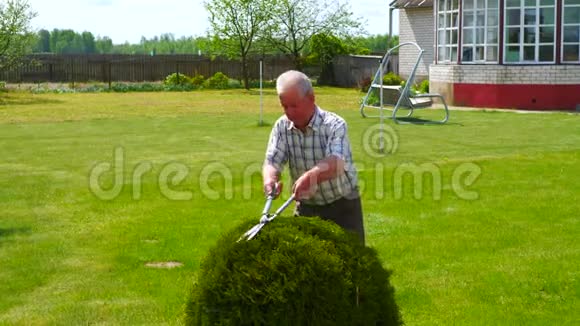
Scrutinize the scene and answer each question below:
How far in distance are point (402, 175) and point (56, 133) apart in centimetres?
999

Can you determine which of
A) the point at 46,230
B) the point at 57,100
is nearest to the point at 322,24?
the point at 57,100

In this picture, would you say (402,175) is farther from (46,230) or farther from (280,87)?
(280,87)

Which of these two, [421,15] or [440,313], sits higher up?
[421,15]

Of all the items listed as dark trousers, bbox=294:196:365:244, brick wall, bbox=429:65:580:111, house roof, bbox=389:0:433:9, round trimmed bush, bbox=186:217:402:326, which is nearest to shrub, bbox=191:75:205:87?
house roof, bbox=389:0:433:9

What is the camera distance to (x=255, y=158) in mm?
14836

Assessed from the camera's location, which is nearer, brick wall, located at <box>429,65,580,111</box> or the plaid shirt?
the plaid shirt

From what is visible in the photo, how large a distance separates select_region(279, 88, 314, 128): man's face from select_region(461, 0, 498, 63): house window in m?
23.2

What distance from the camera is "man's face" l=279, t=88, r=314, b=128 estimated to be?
5102mm

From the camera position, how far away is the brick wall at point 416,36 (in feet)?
134

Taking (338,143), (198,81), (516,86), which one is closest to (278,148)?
(338,143)

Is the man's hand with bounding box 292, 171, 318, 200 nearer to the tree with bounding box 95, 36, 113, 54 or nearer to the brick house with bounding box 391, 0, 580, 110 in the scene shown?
the brick house with bounding box 391, 0, 580, 110

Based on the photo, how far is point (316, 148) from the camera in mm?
5422

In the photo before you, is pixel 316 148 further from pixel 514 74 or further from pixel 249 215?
pixel 514 74

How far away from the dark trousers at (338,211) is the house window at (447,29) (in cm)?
2396
